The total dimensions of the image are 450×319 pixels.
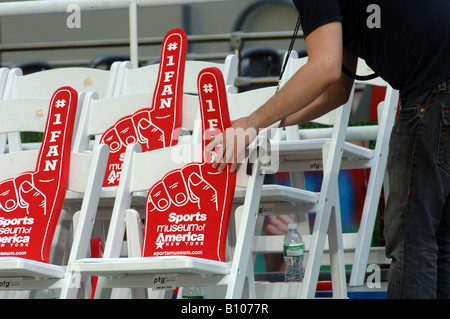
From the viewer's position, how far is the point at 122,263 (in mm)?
2193

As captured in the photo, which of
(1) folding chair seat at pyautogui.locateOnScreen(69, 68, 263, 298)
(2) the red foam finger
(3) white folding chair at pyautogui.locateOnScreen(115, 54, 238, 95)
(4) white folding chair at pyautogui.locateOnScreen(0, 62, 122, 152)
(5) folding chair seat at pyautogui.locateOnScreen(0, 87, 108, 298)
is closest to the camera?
(1) folding chair seat at pyautogui.locateOnScreen(69, 68, 263, 298)

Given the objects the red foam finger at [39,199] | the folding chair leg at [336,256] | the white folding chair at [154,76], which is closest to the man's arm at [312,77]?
the red foam finger at [39,199]

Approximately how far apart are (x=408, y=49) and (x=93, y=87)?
2056 mm

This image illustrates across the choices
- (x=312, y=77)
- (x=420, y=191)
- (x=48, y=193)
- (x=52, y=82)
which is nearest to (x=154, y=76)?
(x=52, y=82)

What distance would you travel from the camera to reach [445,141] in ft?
5.82

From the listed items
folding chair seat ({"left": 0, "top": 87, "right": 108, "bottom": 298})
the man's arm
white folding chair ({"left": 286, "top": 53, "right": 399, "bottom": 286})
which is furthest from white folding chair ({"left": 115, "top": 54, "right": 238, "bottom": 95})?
the man's arm

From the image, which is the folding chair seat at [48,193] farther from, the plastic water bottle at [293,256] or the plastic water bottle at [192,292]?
the plastic water bottle at [293,256]

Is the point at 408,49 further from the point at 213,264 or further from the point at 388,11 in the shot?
the point at 213,264

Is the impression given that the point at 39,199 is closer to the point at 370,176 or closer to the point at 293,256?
the point at 293,256

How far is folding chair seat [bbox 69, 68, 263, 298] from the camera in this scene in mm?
2252

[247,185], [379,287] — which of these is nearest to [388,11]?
[247,185]

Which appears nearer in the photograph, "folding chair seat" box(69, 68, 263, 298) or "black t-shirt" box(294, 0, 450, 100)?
"black t-shirt" box(294, 0, 450, 100)

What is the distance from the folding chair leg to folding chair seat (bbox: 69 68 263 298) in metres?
0.53

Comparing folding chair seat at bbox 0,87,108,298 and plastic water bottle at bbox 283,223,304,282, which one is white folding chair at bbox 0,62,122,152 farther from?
plastic water bottle at bbox 283,223,304,282
